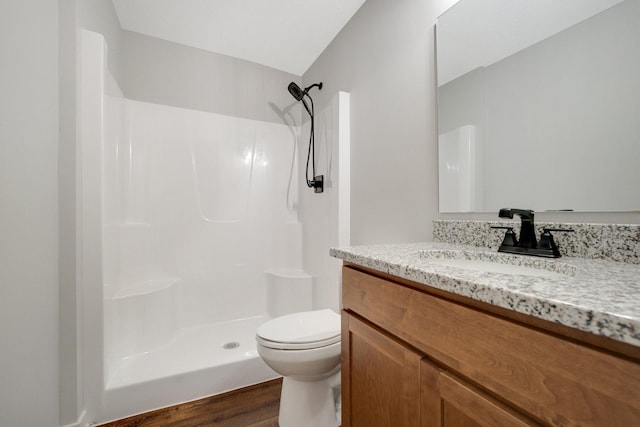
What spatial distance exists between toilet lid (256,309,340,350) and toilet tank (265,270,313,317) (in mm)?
645

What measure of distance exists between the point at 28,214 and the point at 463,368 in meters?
1.55

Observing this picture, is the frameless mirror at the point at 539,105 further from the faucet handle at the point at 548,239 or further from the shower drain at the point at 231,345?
the shower drain at the point at 231,345

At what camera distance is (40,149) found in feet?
3.51

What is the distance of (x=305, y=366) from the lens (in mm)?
1145

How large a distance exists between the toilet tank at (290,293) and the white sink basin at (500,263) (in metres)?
1.41

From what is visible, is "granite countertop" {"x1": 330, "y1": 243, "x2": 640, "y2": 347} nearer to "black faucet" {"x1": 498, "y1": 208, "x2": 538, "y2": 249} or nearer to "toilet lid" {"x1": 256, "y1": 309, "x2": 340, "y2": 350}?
"black faucet" {"x1": 498, "y1": 208, "x2": 538, "y2": 249}

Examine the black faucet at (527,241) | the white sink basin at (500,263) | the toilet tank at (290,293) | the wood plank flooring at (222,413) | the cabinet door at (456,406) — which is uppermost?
the black faucet at (527,241)

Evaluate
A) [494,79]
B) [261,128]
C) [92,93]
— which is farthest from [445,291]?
[261,128]

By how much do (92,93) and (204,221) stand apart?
3.67 ft

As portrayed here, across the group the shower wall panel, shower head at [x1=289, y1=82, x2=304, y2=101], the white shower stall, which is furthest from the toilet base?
shower head at [x1=289, y1=82, x2=304, y2=101]

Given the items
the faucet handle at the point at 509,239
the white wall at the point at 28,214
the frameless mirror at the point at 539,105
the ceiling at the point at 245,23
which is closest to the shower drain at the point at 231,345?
the white wall at the point at 28,214

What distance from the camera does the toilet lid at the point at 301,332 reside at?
115cm

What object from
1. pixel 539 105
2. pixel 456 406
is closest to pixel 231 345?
pixel 456 406

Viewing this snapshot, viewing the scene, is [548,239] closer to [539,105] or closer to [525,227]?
[525,227]
